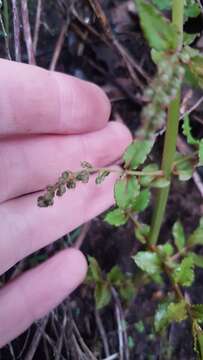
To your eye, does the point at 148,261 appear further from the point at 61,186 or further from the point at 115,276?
the point at 61,186

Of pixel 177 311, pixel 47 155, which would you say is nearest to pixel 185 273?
pixel 177 311

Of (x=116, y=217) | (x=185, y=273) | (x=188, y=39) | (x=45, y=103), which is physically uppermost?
(x=188, y=39)

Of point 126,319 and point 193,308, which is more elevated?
point 193,308

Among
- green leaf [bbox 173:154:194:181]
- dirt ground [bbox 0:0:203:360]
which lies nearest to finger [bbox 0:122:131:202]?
→ dirt ground [bbox 0:0:203:360]

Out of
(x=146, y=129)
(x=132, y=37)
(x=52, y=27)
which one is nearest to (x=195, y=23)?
(x=132, y=37)

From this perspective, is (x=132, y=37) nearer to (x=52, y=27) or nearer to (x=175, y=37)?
(x=52, y=27)

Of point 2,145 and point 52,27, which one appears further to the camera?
point 52,27
